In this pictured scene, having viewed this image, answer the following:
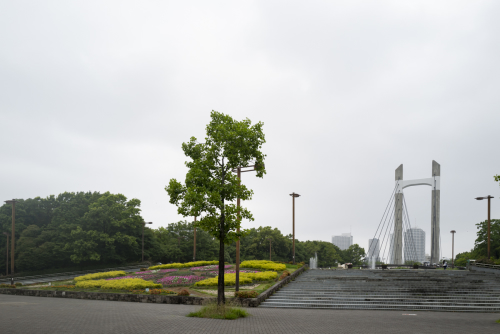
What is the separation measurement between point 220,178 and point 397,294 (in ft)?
38.9

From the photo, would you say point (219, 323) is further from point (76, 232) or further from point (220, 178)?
point (76, 232)

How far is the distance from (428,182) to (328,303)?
3164 centimetres

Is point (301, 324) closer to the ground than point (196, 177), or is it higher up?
closer to the ground

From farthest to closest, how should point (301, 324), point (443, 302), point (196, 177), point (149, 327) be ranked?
point (443, 302) → point (196, 177) → point (301, 324) → point (149, 327)

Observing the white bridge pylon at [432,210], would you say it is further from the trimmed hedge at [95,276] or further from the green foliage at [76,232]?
the green foliage at [76,232]

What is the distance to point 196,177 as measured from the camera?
14570 mm

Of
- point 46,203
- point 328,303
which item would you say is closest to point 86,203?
point 46,203

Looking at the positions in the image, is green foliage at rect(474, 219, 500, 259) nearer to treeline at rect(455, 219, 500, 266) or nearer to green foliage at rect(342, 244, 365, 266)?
treeline at rect(455, 219, 500, 266)

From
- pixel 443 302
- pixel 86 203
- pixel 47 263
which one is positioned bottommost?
pixel 47 263

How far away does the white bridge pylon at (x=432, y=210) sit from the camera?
42.1 m

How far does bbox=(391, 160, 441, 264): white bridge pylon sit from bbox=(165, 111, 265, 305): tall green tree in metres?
33.3

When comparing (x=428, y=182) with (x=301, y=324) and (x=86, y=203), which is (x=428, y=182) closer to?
(x=301, y=324)

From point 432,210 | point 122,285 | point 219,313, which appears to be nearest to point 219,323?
point 219,313

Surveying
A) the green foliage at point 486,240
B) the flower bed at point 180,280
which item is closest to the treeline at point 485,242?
the green foliage at point 486,240
